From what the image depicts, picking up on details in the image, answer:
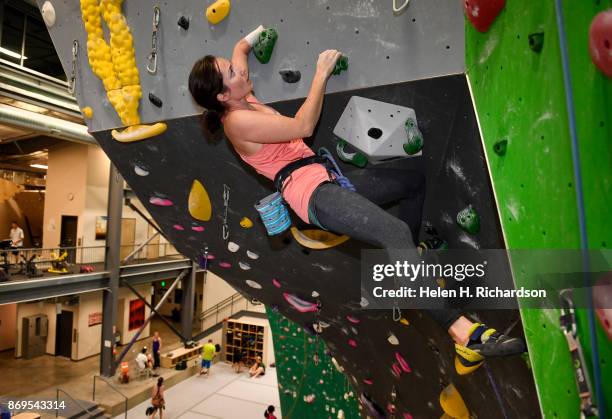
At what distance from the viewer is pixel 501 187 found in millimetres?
1269

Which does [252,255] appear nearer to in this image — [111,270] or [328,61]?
[328,61]

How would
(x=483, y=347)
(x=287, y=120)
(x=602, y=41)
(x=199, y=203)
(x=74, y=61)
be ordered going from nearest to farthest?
(x=602, y=41), (x=483, y=347), (x=287, y=120), (x=74, y=61), (x=199, y=203)

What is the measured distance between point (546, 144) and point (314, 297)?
7.14 feet

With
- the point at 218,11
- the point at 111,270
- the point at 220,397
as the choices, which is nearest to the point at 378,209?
the point at 218,11

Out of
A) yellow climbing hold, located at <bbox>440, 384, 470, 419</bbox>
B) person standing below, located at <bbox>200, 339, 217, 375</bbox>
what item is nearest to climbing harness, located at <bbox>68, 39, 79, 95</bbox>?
yellow climbing hold, located at <bbox>440, 384, 470, 419</bbox>

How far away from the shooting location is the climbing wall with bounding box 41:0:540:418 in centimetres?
148

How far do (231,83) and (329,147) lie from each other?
514 millimetres

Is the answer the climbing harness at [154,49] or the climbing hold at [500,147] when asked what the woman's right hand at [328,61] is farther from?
the climbing harness at [154,49]

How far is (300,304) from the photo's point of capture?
319 centimetres

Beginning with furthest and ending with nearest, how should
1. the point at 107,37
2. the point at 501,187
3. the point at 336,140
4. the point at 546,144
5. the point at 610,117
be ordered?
the point at 107,37
the point at 336,140
the point at 501,187
the point at 546,144
the point at 610,117

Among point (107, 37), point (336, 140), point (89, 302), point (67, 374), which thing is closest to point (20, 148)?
point (89, 302)

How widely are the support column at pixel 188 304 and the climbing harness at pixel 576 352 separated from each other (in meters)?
11.1

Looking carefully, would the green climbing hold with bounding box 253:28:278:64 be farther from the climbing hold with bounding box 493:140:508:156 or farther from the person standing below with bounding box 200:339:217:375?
the person standing below with bounding box 200:339:217:375

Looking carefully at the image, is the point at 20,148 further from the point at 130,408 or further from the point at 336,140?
the point at 336,140
